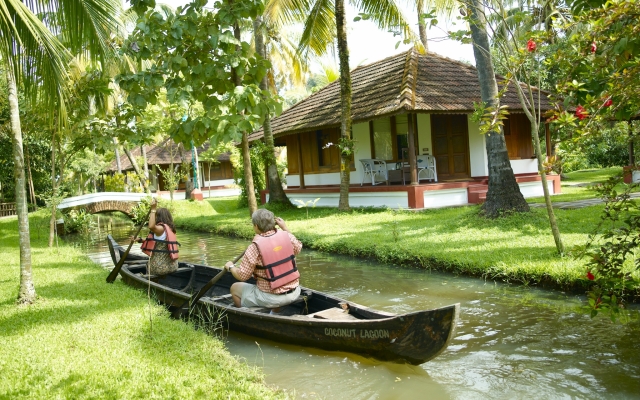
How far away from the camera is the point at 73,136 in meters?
12.7

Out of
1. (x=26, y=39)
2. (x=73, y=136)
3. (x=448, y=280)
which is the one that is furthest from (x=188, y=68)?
(x=73, y=136)

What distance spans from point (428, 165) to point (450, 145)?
4.71ft

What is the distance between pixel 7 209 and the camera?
101 feet

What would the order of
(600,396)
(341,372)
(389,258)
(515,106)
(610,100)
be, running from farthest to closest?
1. (515,106)
2. (389,258)
3. (341,372)
4. (600,396)
5. (610,100)

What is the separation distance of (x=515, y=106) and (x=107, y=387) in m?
16.0

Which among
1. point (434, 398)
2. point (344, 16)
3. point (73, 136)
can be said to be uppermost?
point (344, 16)

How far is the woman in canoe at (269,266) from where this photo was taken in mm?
6477

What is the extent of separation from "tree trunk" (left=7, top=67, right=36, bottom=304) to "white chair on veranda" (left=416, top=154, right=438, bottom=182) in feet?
43.3

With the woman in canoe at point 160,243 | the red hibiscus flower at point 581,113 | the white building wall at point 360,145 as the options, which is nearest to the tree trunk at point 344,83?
the white building wall at point 360,145

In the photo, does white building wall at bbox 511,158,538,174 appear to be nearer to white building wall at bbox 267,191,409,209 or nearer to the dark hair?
white building wall at bbox 267,191,409,209

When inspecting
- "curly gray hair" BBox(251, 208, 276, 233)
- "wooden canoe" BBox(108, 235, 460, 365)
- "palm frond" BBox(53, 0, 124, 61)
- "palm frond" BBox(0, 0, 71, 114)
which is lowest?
"wooden canoe" BBox(108, 235, 460, 365)

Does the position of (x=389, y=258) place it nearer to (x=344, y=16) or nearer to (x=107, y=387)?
(x=107, y=387)

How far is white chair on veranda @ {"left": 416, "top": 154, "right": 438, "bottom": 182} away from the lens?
18281 millimetres

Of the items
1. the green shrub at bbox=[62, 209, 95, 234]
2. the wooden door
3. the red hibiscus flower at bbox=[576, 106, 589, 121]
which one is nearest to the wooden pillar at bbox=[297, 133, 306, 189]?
the wooden door
